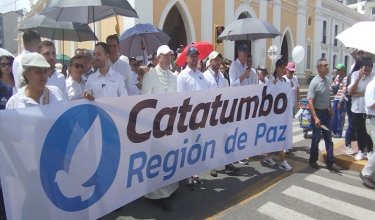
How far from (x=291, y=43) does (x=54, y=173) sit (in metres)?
31.2

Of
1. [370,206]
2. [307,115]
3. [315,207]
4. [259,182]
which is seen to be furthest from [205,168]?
[307,115]

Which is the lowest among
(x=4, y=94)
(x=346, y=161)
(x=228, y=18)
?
(x=346, y=161)

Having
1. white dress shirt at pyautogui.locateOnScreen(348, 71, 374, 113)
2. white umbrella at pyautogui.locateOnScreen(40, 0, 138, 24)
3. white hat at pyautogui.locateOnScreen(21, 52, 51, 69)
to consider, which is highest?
white umbrella at pyautogui.locateOnScreen(40, 0, 138, 24)

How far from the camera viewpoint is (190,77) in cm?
548

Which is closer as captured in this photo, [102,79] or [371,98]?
[102,79]

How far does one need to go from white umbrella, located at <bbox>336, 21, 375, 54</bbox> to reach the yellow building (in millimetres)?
6635

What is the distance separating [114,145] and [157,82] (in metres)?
1.41

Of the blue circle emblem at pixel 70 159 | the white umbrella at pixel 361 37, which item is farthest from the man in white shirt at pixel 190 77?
the white umbrella at pixel 361 37

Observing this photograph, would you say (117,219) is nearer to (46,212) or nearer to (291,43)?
(46,212)

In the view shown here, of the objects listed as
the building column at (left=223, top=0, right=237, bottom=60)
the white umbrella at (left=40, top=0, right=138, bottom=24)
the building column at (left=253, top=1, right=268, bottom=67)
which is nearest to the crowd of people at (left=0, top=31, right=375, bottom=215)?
the white umbrella at (left=40, top=0, right=138, bottom=24)

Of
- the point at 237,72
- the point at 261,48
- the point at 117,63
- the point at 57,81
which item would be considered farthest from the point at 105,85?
the point at 261,48

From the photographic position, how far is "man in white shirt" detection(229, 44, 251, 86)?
21.7 feet

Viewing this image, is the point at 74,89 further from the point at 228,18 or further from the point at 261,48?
the point at 261,48

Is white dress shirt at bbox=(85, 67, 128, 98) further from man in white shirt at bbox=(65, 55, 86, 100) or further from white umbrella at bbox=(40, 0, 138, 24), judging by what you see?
white umbrella at bbox=(40, 0, 138, 24)
